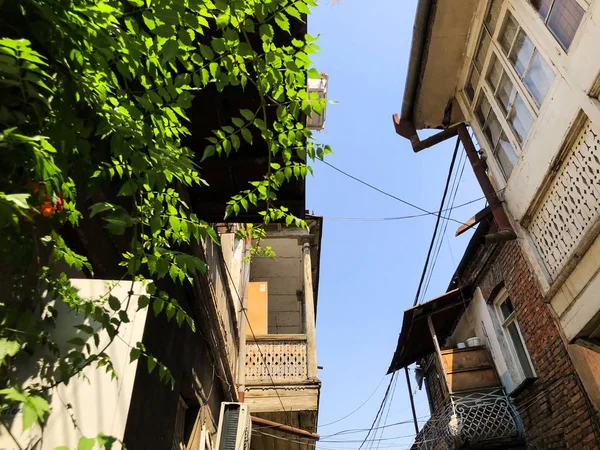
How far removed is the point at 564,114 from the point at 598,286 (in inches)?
72.5

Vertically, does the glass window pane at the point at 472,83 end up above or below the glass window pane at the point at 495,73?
above

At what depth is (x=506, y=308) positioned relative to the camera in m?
8.64

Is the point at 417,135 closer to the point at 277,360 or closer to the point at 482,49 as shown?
the point at 482,49

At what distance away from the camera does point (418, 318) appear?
9531 mm

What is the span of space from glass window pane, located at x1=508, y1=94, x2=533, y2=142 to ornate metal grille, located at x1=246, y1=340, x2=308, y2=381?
19.6 ft

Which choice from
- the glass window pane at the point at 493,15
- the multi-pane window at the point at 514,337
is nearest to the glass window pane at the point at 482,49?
the glass window pane at the point at 493,15

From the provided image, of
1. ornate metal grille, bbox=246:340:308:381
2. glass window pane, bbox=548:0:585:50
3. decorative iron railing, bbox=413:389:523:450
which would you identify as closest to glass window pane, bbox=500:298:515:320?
decorative iron railing, bbox=413:389:523:450

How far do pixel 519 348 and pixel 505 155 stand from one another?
14.7ft

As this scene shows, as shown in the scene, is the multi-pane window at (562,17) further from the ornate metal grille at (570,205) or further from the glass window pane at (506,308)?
the glass window pane at (506,308)

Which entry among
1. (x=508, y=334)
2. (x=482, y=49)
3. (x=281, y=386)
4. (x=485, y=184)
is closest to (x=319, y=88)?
(x=482, y=49)

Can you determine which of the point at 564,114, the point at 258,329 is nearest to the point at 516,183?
the point at 564,114

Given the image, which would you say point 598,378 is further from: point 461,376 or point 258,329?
point 258,329

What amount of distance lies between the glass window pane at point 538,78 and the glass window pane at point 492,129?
0.93 meters

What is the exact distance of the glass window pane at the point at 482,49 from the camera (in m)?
5.73
